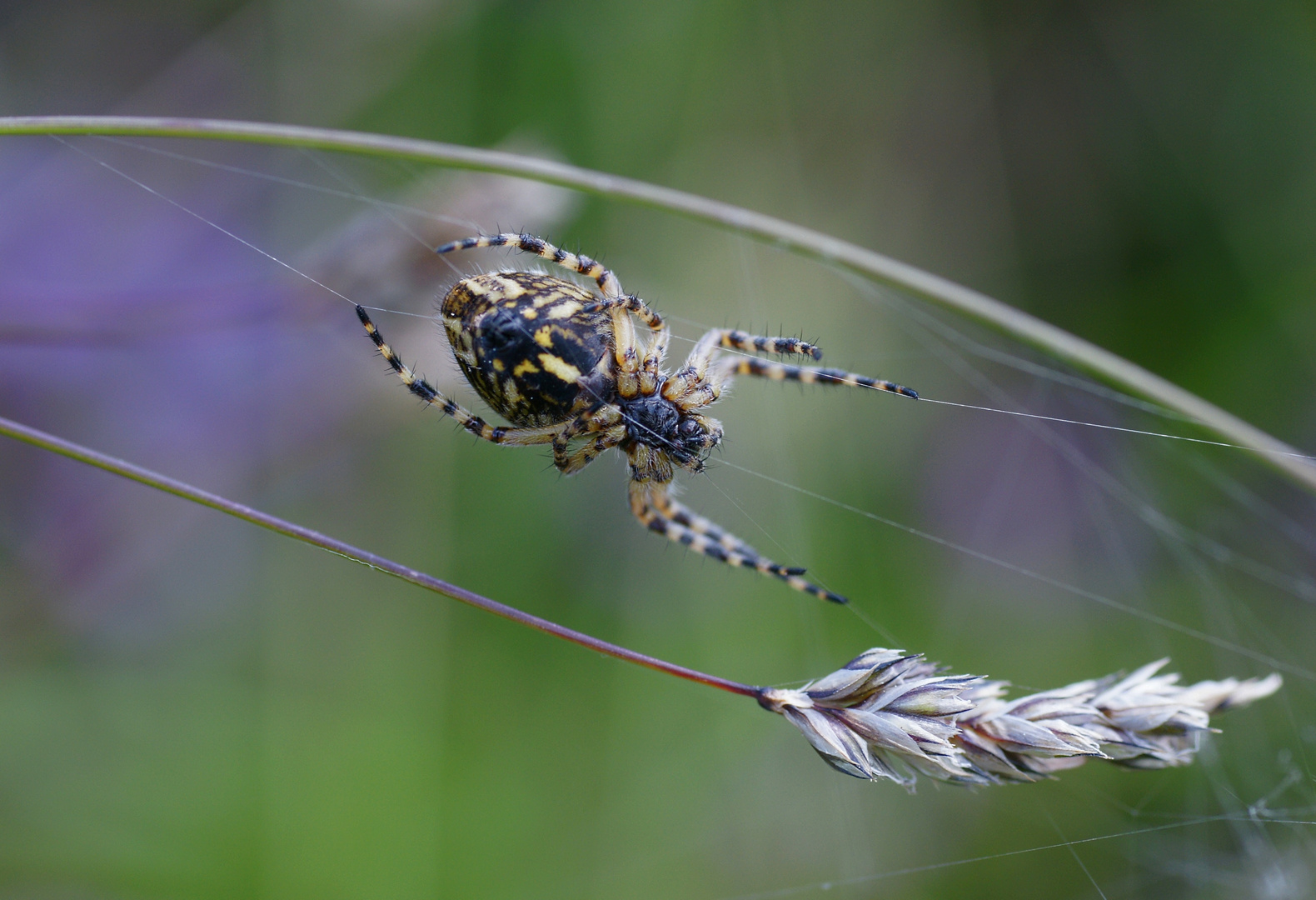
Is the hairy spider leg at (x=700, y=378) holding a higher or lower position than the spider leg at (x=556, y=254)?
lower

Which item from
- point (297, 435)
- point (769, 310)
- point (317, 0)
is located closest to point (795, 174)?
point (769, 310)

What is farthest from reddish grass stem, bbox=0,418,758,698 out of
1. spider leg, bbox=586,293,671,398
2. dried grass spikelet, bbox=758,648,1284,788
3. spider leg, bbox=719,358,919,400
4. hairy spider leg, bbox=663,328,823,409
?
A: hairy spider leg, bbox=663,328,823,409

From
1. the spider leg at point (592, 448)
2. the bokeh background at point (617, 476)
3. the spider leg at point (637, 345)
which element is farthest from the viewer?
the bokeh background at point (617, 476)

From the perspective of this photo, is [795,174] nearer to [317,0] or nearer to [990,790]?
[317,0]

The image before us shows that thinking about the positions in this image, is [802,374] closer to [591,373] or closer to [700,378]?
[700,378]

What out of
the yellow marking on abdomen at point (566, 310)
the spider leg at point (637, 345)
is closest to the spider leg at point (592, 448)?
the spider leg at point (637, 345)

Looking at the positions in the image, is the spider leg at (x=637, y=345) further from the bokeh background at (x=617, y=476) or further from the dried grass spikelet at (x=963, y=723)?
the dried grass spikelet at (x=963, y=723)
